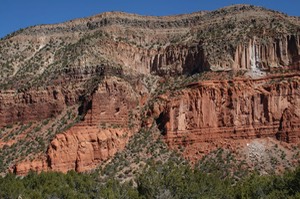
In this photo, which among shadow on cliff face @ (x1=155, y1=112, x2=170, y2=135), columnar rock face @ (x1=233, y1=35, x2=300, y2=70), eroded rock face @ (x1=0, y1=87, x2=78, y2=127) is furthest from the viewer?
eroded rock face @ (x1=0, y1=87, x2=78, y2=127)

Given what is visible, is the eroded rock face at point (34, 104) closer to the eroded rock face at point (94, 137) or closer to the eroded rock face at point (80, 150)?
the eroded rock face at point (94, 137)

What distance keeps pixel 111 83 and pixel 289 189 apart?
119 feet

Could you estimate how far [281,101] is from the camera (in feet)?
275

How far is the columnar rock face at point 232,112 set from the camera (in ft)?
273

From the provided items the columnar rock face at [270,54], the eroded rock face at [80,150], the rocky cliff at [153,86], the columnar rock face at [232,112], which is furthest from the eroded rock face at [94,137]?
the columnar rock face at [270,54]

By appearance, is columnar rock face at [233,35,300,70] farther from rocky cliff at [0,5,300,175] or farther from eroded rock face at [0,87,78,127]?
eroded rock face at [0,87,78,127]

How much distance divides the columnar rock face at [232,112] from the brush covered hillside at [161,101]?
139 mm

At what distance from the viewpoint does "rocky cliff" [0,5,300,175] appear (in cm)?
8450

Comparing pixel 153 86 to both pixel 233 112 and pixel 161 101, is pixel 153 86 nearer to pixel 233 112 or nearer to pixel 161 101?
pixel 161 101

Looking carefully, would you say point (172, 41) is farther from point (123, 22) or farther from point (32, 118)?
point (32, 118)

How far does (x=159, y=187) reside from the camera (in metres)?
66.8

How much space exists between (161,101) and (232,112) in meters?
11.0

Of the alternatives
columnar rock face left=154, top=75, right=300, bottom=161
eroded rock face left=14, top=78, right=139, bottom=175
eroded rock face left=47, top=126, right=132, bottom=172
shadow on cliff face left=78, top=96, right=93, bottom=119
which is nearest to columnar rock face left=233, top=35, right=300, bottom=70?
columnar rock face left=154, top=75, right=300, bottom=161

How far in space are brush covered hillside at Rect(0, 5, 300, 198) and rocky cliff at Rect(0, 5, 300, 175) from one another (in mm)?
161
